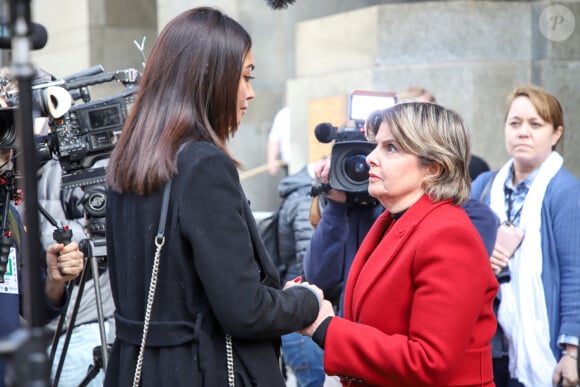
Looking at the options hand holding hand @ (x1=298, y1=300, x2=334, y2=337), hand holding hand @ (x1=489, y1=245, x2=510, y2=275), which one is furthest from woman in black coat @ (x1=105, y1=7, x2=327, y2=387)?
hand holding hand @ (x1=489, y1=245, x2=510, y2=275)

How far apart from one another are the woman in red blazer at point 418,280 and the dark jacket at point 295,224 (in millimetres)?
1663

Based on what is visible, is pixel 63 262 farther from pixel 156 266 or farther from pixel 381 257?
pixel 381 257

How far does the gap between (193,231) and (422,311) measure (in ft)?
2.32

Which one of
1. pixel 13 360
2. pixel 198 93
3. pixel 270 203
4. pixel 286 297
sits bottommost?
pixel 270 203

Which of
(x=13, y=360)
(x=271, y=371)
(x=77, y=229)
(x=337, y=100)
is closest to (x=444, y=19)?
(x=337, y=100)

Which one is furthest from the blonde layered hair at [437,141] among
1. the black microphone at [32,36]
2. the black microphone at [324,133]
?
the black microphone at [32,36]

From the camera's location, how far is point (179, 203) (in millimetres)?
2301

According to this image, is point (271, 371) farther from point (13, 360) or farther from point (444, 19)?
point (444, 19)

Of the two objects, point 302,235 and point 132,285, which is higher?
point 132,285

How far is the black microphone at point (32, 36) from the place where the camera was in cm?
152

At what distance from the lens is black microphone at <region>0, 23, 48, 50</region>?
152cm

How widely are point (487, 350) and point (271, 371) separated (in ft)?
2.27

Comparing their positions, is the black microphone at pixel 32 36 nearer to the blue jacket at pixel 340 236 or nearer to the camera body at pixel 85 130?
the camera body at pixel 85 130

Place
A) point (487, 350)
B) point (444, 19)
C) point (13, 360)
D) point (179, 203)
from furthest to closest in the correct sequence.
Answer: point (444, 19) → point (487, 350) → point (179, 203) → point (13, 360)
